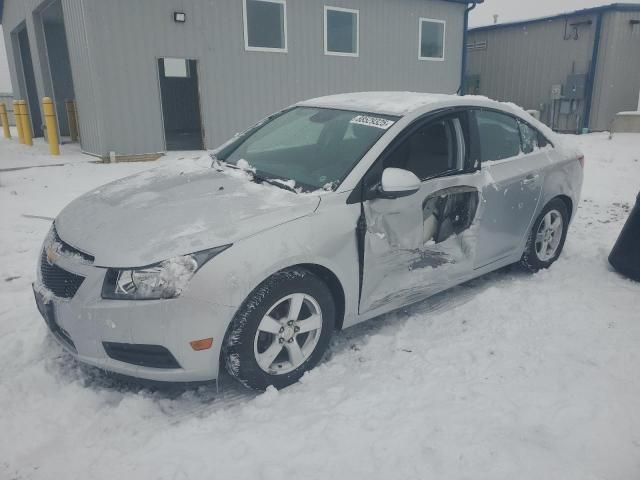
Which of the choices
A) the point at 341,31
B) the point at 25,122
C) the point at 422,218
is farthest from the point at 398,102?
the point at 25,122

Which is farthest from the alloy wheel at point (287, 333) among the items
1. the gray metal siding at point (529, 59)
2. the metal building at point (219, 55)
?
the gray metal siding at point (529, 59)

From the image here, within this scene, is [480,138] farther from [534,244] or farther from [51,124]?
[51,124]

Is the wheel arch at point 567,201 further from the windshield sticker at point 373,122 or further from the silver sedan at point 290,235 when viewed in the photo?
the windshield sticker at point 373,122

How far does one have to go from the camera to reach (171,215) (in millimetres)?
2809

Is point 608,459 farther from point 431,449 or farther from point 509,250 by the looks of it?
point 509,250

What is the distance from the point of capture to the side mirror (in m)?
3.00

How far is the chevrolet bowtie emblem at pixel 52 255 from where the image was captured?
9.09 feet

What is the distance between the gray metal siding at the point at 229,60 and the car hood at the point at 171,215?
7.41 metres

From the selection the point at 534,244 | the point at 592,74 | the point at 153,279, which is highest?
the point at 592,74

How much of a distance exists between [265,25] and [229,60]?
130 cm

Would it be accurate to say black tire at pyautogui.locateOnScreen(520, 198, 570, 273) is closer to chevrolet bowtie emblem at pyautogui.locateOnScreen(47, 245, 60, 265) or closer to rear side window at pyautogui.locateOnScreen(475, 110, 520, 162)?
rear side window at pyautogui.locateOnScreen(475, 110, 520, 162)

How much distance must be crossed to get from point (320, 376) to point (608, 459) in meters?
1.51

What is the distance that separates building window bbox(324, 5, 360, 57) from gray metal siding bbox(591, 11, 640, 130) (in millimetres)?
8252

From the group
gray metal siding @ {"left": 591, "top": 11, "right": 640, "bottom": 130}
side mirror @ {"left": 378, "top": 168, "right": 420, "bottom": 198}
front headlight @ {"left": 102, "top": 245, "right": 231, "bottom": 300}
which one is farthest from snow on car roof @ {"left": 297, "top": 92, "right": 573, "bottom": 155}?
gray metal siding @ {"left": 591, "top": 11, "right": 640, "bottom": 130}
